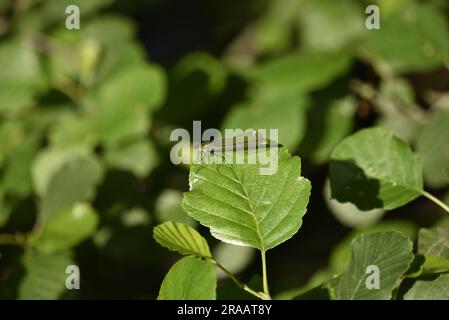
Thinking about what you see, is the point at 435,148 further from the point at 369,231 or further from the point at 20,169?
the point at 20,169

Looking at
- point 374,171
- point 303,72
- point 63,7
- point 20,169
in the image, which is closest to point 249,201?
point 374,171

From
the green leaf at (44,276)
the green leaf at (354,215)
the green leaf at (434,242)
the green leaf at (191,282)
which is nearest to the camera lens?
the green leaf at (191,282)

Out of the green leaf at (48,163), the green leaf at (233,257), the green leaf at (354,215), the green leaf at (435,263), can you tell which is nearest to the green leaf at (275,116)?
the green leaf at (354,215)

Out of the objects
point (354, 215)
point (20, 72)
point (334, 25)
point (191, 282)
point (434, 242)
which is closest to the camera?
point (191, 282)

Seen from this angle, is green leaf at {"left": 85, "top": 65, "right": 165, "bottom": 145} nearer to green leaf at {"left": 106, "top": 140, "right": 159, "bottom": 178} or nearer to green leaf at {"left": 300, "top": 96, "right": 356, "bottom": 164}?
green leaf at {"left": 106, "top": 140, "right": 159, "bottom": 178}

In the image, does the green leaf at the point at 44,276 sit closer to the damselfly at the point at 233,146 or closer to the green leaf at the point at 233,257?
the green leaf at the point at 233,257

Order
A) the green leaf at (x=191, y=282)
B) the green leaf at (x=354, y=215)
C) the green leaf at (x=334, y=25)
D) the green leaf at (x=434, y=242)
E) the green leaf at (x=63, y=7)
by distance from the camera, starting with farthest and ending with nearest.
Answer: the green leaf at (x=334, y=25) → the green leaf at (x=63, y=7) → the green leaf at (x=354, y=215) → the green leaf at (x=434, y=242) → the green leaf at (x=191, y=282)

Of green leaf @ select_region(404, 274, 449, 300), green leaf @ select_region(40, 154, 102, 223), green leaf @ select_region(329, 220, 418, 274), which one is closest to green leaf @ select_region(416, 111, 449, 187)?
green leaf @ select_region(329, 220, 418, 274)
